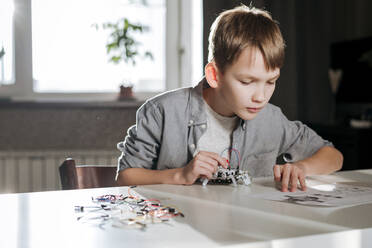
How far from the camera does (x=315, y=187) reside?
1.11 meters

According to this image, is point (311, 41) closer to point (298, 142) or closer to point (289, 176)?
point (298, 142)

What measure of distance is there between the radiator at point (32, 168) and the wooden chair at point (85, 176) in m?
1.65

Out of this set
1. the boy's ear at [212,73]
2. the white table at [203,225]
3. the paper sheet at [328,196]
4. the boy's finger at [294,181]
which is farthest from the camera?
the boy's ear at [212,73]

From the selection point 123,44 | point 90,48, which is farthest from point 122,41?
point 90,48

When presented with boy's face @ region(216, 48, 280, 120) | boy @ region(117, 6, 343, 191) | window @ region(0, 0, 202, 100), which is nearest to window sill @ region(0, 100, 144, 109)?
window @ region(0, 0, 202, 100)

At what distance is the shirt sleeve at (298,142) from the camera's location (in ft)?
4.75

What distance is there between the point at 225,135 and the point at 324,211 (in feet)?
2.02

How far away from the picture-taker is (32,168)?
2.96 metres

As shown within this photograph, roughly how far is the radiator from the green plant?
2.31 feet

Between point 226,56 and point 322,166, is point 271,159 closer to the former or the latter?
point 322,166

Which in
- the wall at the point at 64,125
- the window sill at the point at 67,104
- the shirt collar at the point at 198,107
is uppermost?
the shirt collar at the point at 198,107

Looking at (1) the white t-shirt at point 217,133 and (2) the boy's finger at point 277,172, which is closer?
(2) the boy's finger at point 277,172

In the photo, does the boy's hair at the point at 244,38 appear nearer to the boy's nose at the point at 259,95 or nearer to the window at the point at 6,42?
the boy's nose at the point at 259,95

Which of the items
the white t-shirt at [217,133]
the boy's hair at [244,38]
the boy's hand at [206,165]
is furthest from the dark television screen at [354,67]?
the boy's hand at [206,165]
